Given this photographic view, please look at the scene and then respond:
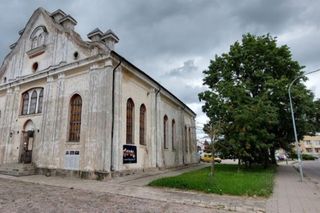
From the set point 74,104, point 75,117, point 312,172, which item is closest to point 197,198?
point 75,117

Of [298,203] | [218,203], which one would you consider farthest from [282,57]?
[218,203]

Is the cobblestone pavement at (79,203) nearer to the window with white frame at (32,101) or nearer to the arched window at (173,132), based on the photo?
the window with white frame at (32,101)

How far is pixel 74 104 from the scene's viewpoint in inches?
628

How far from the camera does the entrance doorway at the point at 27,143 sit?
17.3 m

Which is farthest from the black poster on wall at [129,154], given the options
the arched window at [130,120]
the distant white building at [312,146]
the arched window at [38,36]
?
the distant white building at [312,146]

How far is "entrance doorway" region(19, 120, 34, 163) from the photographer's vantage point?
1733 cm

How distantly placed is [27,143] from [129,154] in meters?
8.78

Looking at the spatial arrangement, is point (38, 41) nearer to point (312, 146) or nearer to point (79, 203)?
point (79, 203)

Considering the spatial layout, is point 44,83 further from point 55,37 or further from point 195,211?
point 195,211

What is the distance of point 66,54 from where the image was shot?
55.4ft

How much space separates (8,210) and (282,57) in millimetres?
20686

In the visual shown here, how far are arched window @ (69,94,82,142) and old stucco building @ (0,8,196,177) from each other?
2.8 inches

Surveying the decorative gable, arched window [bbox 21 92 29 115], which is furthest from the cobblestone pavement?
the decorative gable

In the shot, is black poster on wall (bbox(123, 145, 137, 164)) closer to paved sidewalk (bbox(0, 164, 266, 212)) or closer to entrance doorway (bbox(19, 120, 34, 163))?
paved sidewalk (bbox(0, 164, 266, 212))
